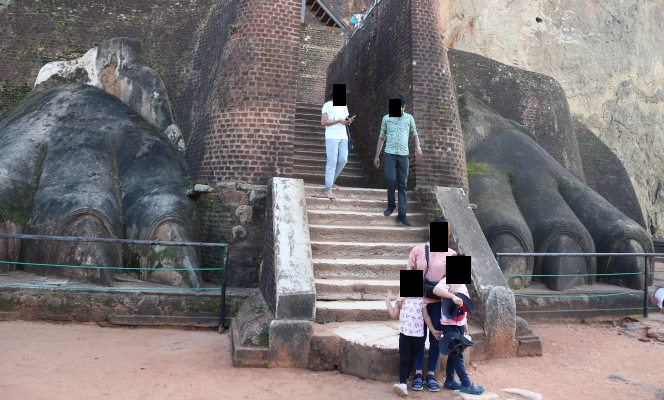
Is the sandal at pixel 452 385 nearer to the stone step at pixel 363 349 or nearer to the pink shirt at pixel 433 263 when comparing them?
the stone step at pixel 363 349

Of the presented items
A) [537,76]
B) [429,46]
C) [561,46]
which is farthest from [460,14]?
[429,46]

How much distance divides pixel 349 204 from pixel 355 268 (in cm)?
136

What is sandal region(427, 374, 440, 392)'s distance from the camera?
4347mm

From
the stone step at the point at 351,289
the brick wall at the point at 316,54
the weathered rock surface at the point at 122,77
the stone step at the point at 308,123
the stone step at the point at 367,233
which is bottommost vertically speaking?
the stone step at the point at 351,289

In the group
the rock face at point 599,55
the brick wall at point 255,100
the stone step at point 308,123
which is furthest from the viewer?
the rock face at point 599,55

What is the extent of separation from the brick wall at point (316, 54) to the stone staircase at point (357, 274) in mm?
12045

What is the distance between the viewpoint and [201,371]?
4.79 metres

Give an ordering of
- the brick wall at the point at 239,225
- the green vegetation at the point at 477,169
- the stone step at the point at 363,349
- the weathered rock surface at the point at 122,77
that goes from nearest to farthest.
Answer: the stone step at the point at 363,349 < the brick wall at the point at 239,225 < the weathered rock surface at the point at 122,77 < the green vegetation at the point at 477,169

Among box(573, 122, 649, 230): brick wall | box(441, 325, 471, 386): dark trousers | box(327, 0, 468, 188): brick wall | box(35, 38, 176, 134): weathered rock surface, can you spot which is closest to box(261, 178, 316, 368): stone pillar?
box(441, 325, 471, 386): dark trousers

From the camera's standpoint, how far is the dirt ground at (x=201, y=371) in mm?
4258

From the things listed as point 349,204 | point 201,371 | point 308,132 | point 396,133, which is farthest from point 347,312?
point 308,132

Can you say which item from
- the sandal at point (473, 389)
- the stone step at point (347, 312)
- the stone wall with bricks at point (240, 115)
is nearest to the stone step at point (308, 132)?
the stone wall with bricks at point (240, 115)

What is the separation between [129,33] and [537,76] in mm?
10298

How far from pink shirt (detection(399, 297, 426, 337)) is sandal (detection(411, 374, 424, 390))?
403 millimetres
